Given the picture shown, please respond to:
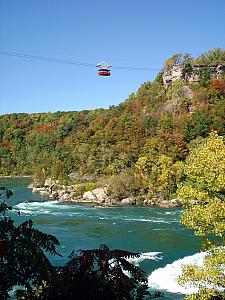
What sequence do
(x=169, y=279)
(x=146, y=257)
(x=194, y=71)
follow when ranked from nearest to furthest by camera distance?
(x=169, y=279) < (x=146, y=257) < (x=194, y=71)

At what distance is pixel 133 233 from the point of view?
2811 centimetres

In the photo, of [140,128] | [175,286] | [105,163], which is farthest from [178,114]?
[175,286]

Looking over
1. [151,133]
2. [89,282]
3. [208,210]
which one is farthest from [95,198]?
[89,282]

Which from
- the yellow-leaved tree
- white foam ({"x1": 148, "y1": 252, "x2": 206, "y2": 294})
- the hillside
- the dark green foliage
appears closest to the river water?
white foam ({"x1": 148, "y1": 252, "x2": 206, "y2": 294})

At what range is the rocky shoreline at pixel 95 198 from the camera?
43.4 meters

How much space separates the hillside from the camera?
5022 centimetres

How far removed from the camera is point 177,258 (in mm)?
21562

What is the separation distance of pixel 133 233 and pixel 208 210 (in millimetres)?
19228

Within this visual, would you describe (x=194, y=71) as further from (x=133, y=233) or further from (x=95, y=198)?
(x=133, y=233)

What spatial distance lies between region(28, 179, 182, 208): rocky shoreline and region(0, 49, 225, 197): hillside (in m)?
2.48

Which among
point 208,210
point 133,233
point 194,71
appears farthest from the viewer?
point 194,71

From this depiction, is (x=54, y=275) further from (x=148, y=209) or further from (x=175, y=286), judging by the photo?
(x=148, y=209)

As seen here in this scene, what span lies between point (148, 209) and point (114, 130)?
24214 millimetres

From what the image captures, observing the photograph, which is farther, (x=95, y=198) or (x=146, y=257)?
(x=95, y=198)
